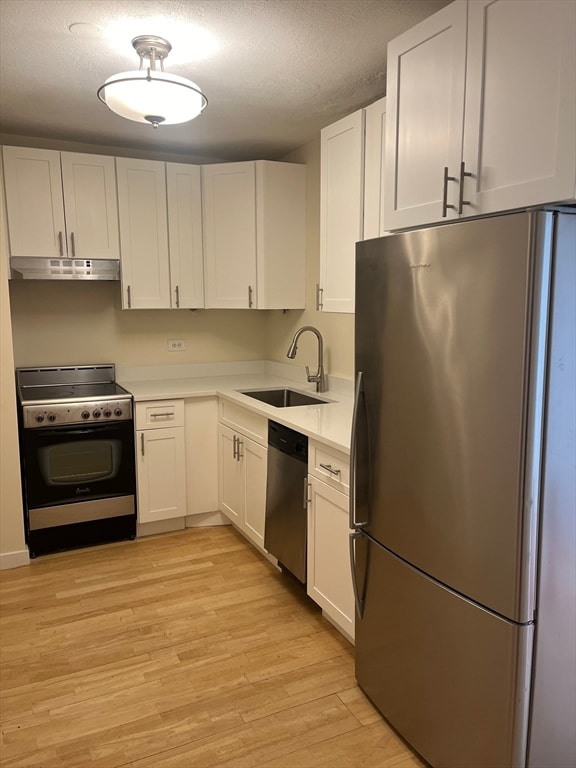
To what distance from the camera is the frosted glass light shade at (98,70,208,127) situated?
204cm

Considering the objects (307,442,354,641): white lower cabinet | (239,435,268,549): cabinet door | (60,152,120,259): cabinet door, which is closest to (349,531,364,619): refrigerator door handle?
(307,442,354,641): white lower cabinet

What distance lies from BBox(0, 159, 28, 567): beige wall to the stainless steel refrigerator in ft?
7.03

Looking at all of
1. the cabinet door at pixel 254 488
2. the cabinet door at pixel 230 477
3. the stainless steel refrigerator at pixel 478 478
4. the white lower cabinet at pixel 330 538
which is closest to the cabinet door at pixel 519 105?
the stainless steel refrigerator at pixel 478 478

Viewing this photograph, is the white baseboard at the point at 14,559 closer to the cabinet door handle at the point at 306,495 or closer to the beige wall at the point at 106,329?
the beige wall at the point at 106,329

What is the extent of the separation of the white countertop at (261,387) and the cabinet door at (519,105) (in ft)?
3.63

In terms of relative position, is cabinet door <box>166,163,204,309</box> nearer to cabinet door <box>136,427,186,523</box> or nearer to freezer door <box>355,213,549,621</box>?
cabinet door <box>136,427,186,523</box>

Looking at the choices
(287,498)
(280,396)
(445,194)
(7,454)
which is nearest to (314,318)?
(280,396)

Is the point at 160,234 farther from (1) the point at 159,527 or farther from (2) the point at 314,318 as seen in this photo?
(1) the point at 159,527

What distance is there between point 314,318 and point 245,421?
0.92 meters

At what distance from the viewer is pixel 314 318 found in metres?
3.78

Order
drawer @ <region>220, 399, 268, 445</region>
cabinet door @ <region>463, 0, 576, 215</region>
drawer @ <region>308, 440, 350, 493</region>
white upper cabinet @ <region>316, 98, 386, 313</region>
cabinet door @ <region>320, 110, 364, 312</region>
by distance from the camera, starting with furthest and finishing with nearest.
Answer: drawer @ <region>220, 399, 268, 445</region>, cabinet door @ <region>320, 110, 364, 312</region>, white upper cabinet @ <region>316, 98, 386, 313</region>, drawer @ <region>308, 440, 350, 493</region>, cabinet door @ <region>463, 0, 576, 215</region>

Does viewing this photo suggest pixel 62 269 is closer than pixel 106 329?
Yes

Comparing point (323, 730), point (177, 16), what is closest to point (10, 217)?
point (177, 16)

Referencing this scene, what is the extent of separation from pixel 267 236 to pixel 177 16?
1746mm
